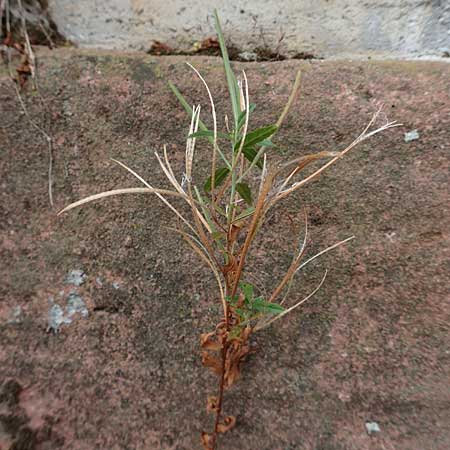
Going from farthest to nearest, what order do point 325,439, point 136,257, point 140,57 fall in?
point 140,57, point 136,257, point 325,439

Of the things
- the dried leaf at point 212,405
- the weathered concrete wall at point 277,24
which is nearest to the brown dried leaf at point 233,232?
the dried leaf at point 212,405

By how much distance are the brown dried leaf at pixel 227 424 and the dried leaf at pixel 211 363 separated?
7 cm

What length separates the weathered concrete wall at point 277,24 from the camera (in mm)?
913

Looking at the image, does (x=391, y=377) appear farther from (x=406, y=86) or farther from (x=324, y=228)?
(x=406, y=86)

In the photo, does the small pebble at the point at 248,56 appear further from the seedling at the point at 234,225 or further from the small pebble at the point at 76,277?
the small pebble at the point at 76,277

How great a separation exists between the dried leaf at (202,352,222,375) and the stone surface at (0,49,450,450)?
28mm

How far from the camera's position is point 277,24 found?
943 mm

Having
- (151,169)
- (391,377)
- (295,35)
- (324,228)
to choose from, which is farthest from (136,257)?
(295,35)

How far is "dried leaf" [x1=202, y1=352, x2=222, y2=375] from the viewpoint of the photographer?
70 cm

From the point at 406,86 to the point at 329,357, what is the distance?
465 mm

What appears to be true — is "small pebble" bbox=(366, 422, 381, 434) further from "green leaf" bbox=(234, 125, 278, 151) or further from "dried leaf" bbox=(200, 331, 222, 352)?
"green leaf" bbox=(234, 125, 278, 151)

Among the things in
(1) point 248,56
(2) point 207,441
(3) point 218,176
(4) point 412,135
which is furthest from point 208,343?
(1) point 248,56

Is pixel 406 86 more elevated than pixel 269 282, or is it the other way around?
pixel 406 86

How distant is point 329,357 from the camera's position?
0.72 metres
